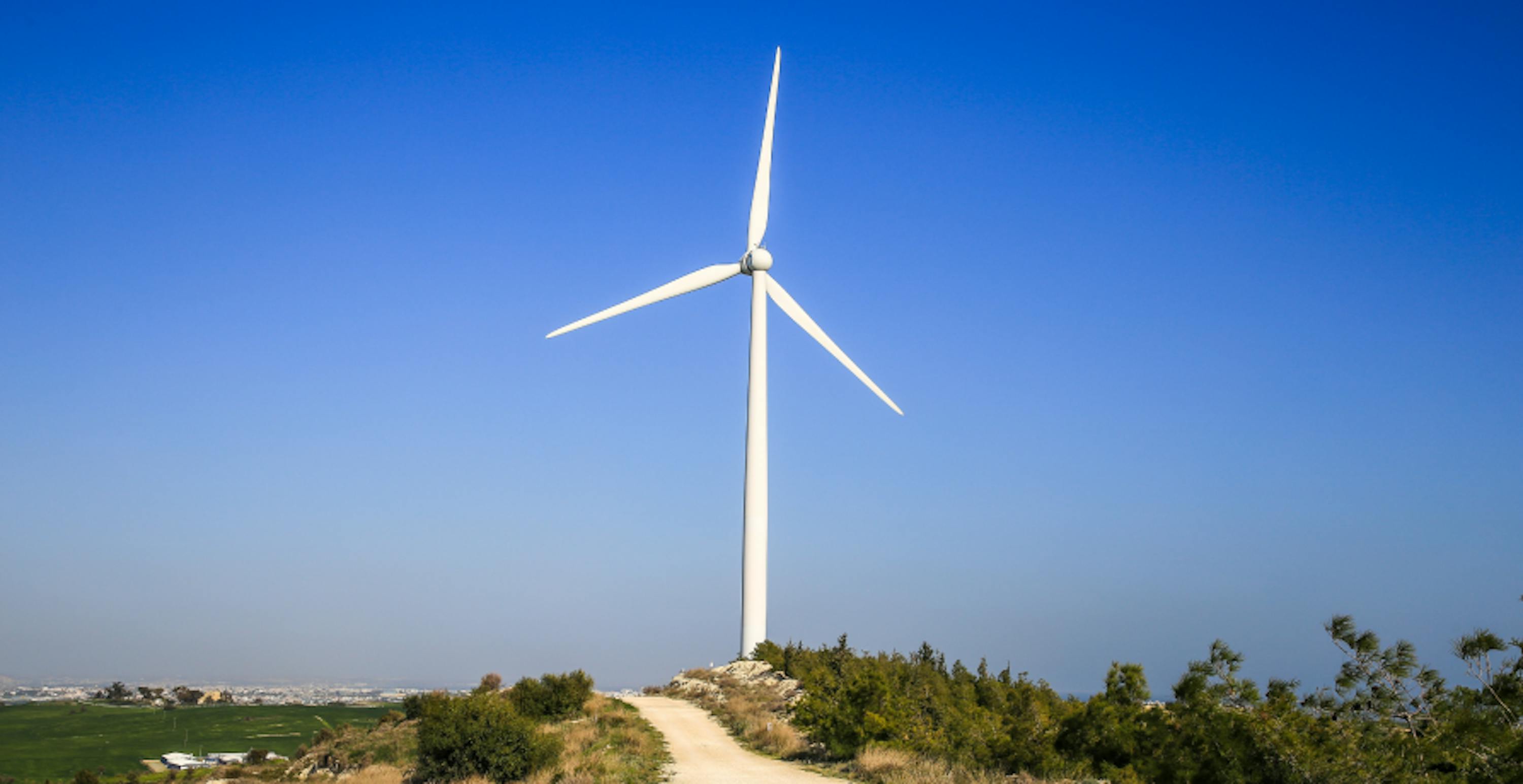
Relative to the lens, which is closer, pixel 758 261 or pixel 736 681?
pixel 736 681

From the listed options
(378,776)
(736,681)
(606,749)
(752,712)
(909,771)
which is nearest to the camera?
(909,771)

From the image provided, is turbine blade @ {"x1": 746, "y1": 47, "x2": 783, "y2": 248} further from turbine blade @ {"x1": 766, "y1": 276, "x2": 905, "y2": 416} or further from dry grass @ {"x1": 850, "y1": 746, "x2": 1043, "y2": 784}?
dry grass @ {"x1": 850, "y1": 746, "x2": 1043, "y2": 784}

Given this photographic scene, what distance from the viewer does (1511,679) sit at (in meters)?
14.7

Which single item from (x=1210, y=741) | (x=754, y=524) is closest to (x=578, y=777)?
(x=1210, y=741)

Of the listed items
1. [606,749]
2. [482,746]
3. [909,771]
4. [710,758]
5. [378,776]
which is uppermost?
[482,746]

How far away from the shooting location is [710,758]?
27.7 m

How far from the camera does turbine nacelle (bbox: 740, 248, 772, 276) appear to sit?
2185 inches

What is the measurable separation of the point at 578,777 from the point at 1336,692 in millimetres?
15665

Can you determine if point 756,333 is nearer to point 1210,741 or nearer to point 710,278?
point 710,278

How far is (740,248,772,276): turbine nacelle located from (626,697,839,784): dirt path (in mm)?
24870

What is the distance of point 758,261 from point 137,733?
5007 centimetres

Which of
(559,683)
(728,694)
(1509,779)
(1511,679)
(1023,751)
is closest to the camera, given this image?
(1509,779)

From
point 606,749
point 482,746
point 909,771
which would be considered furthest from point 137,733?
point 909,771

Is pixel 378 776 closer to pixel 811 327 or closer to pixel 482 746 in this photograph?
pixel 482 746
